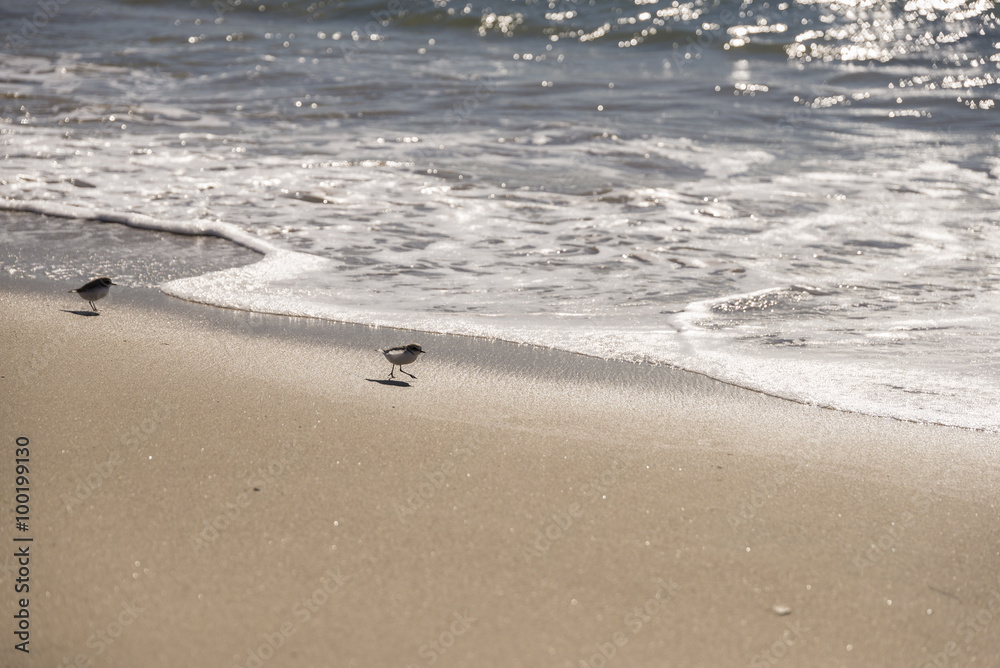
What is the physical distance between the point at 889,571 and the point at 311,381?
2.40 m

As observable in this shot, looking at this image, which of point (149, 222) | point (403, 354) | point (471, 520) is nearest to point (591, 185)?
point (149, 222)

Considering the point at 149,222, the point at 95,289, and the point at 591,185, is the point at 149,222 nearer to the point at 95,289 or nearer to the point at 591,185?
the point at 95,289

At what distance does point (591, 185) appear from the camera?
25.7ft

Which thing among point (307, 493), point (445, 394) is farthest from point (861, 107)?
point (307, 493)

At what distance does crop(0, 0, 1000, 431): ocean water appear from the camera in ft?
15.9

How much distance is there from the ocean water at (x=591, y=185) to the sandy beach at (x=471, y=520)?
26.7 inches

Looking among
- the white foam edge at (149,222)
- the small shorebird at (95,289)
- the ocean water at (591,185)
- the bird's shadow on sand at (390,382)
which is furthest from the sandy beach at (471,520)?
the white foam edge at (149,222)

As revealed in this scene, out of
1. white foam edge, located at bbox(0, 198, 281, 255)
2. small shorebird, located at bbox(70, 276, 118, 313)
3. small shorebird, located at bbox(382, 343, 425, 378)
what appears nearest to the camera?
small shorebird, located at bbox(382, 343, 425, 378)

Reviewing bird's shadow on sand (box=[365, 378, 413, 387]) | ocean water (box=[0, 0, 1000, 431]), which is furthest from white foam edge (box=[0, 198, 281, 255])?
bird's shadow on sand (box=[365, 378, 413, 387])

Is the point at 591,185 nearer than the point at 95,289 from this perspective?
No

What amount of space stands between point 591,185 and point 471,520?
5.38m

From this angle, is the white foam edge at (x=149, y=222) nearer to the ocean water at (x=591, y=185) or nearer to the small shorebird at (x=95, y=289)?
the ocean water at (x=591, y=185)

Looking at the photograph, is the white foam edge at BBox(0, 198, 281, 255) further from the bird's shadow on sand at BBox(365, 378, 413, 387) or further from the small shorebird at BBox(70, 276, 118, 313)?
the bird's shadow on sand at BBox(365, 378, 413, 387)

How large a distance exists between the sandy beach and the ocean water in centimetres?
68
